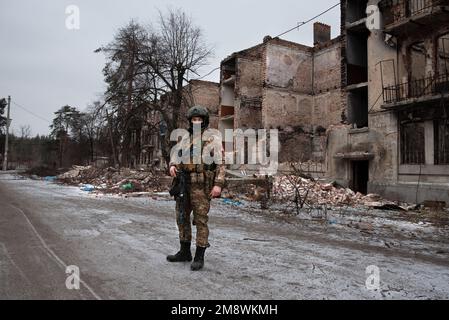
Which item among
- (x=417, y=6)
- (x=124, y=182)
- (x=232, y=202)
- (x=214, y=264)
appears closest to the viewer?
(x=214, y=264)

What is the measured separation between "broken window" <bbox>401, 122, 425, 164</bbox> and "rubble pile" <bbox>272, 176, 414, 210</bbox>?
221 centimetres

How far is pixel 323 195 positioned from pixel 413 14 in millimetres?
9362

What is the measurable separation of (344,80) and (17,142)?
249 feet

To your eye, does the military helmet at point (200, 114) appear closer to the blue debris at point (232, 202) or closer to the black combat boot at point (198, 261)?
the black combat boot at point (198, 261)

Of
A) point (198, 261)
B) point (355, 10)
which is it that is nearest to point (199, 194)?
point (198, 261)

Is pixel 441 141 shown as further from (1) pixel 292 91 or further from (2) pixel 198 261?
(2) pixel 198 261

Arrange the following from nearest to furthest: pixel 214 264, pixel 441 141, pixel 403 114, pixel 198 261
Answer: pixel 198 261 < pixel 214 264 < pixel 441 141 < pixel 403 114

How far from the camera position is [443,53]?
17.6 meters

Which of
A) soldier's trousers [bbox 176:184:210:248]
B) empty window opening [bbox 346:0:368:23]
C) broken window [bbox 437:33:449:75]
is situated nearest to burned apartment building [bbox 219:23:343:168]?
empty window opening [bbox 346:0:368:23]

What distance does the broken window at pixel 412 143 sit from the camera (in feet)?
55.1

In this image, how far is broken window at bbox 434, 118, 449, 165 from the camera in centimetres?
1570

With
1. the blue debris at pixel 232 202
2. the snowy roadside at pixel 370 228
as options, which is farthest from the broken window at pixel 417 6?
the blue debris at pixel 232 202

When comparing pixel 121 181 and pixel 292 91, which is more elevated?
pixel 292 91

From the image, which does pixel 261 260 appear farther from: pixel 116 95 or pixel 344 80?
pixel 116 95
